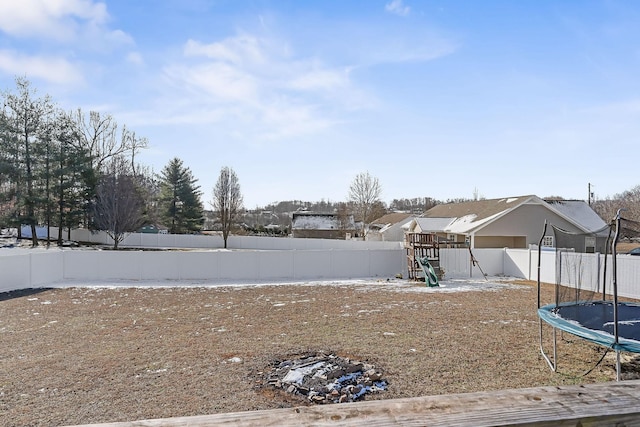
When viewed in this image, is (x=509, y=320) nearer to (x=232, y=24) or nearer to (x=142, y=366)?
(x=142, y=366)

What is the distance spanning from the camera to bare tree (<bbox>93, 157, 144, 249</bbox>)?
106 ft

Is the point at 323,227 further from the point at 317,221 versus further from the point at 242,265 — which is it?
the point at 242,265

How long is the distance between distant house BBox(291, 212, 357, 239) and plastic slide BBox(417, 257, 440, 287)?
32084mm

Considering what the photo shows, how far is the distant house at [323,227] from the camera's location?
50.1 metres

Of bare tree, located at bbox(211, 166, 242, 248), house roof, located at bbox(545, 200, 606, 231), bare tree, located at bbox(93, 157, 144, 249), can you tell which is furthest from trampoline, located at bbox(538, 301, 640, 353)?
bare tree, located at bbox(211, 166, 242, 248)

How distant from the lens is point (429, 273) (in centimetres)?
1655

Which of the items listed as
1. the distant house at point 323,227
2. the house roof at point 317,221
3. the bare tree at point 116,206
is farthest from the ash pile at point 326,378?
the house roof at point 317,221

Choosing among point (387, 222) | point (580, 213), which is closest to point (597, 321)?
point (580, 213)

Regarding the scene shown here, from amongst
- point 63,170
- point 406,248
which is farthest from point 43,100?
point 406,248

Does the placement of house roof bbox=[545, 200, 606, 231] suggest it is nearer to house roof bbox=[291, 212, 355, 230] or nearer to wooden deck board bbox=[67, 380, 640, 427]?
house roof bbox=[291, 212, 355, 230]

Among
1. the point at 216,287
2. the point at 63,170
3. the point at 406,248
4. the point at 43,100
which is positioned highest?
the point at 43,100

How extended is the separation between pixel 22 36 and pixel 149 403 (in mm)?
11183

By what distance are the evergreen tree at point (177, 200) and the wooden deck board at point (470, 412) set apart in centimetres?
4697

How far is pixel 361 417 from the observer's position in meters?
1.10
